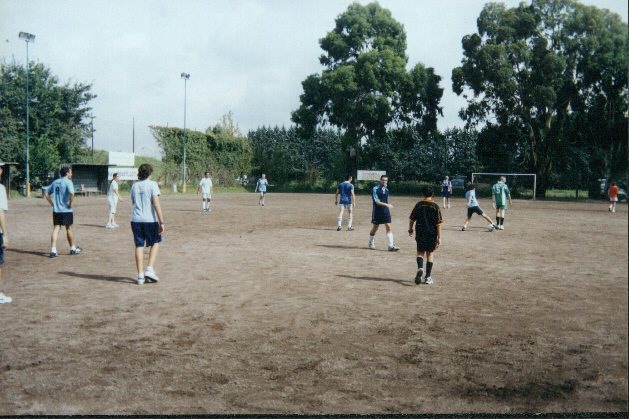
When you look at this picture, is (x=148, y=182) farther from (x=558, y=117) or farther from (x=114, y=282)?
(x=558, y=117)

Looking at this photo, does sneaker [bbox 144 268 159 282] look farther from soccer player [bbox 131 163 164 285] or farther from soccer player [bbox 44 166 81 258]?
soccer player [bbox 44 166 81 258]

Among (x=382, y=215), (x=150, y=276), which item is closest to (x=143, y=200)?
(x=150, y=276)

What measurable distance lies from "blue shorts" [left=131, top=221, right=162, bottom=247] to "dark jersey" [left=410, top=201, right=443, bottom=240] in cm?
417

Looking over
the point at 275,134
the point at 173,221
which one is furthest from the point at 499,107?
the point at 275,134

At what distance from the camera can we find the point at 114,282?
7863mm

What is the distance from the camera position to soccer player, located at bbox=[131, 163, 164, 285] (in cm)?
748

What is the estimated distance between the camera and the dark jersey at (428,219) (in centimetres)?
796

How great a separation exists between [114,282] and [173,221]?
10.9 metres

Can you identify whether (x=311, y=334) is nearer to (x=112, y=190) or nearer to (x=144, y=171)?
(x=144, y=171)

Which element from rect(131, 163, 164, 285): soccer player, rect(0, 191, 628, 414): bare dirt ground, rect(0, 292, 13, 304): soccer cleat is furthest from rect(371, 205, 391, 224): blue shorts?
rect(0, 292, 13, 304): soccer cleat

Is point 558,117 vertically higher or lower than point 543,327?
higher

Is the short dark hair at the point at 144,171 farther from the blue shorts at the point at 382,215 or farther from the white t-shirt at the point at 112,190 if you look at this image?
Result: the white t-shirt at the point at 112,190

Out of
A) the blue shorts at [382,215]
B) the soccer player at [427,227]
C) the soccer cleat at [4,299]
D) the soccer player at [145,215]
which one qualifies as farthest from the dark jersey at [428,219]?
the soccer cleat at [4,299]

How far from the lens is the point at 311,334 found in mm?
5219
